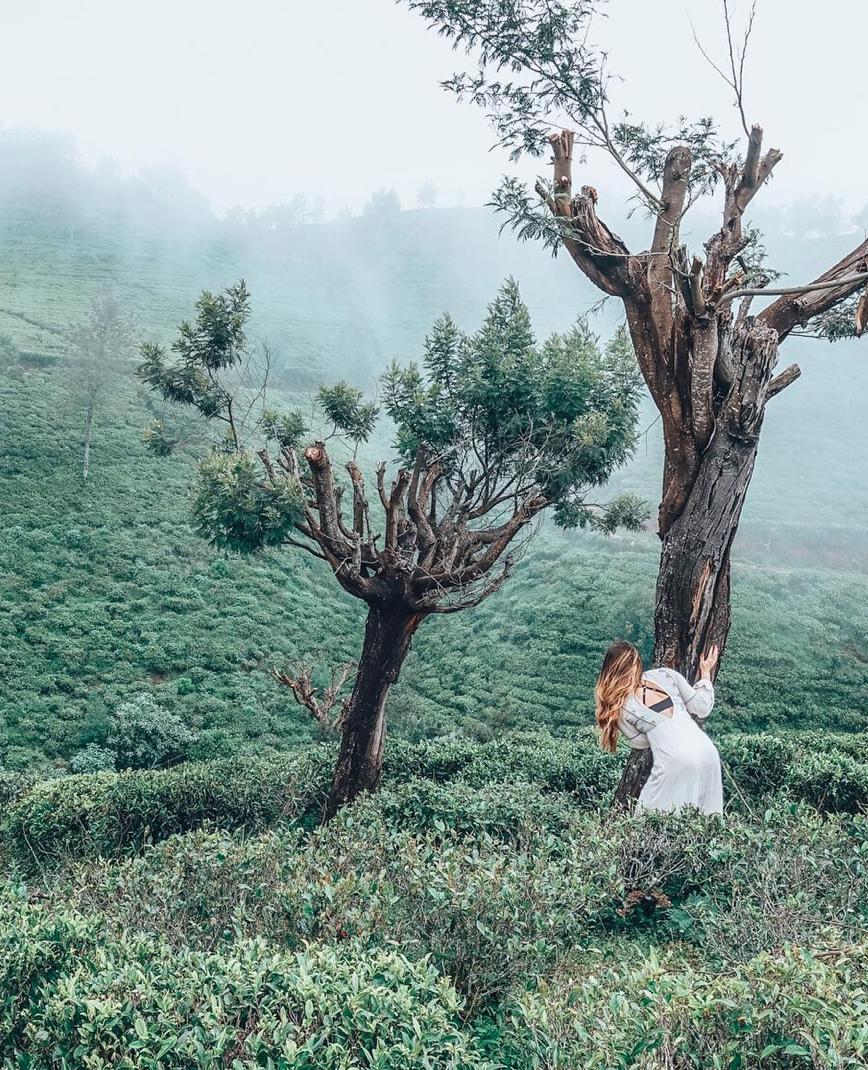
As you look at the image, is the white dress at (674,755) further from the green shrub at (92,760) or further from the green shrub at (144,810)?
the green shrub at (92,760)

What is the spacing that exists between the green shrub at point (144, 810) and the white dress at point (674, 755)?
3933mm

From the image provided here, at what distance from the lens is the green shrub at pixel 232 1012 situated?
7.27 ft

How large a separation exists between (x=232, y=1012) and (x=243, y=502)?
15.6 ft

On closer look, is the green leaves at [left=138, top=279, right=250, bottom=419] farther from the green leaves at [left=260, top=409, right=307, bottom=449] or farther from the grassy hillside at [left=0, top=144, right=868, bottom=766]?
the grassy hillside at [left=0, top=144, right=868, bottom=766]

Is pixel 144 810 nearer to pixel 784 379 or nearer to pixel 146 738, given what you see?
pixel 146 738

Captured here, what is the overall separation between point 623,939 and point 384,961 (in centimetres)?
177

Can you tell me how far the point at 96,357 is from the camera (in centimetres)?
2375

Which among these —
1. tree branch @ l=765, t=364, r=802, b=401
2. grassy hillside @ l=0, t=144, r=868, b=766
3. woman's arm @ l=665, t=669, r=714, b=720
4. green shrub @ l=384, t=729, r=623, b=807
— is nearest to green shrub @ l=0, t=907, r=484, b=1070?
woman's arm @ l=665, t=669, r=714, b=720

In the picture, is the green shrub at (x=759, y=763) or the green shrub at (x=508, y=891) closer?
the green shrub at (x=508, y=891)

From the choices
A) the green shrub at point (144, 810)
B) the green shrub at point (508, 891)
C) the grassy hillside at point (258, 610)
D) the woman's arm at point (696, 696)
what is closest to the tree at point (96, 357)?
the grassy hillside at point (258, 610)

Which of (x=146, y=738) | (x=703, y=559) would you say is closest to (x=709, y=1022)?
(x=703, y=559)

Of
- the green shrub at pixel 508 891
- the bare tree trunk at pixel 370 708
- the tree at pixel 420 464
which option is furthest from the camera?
the bare tree trunk at pixel 370 708

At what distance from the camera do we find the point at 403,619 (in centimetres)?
740

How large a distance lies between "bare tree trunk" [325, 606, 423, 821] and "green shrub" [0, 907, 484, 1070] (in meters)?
4.50
